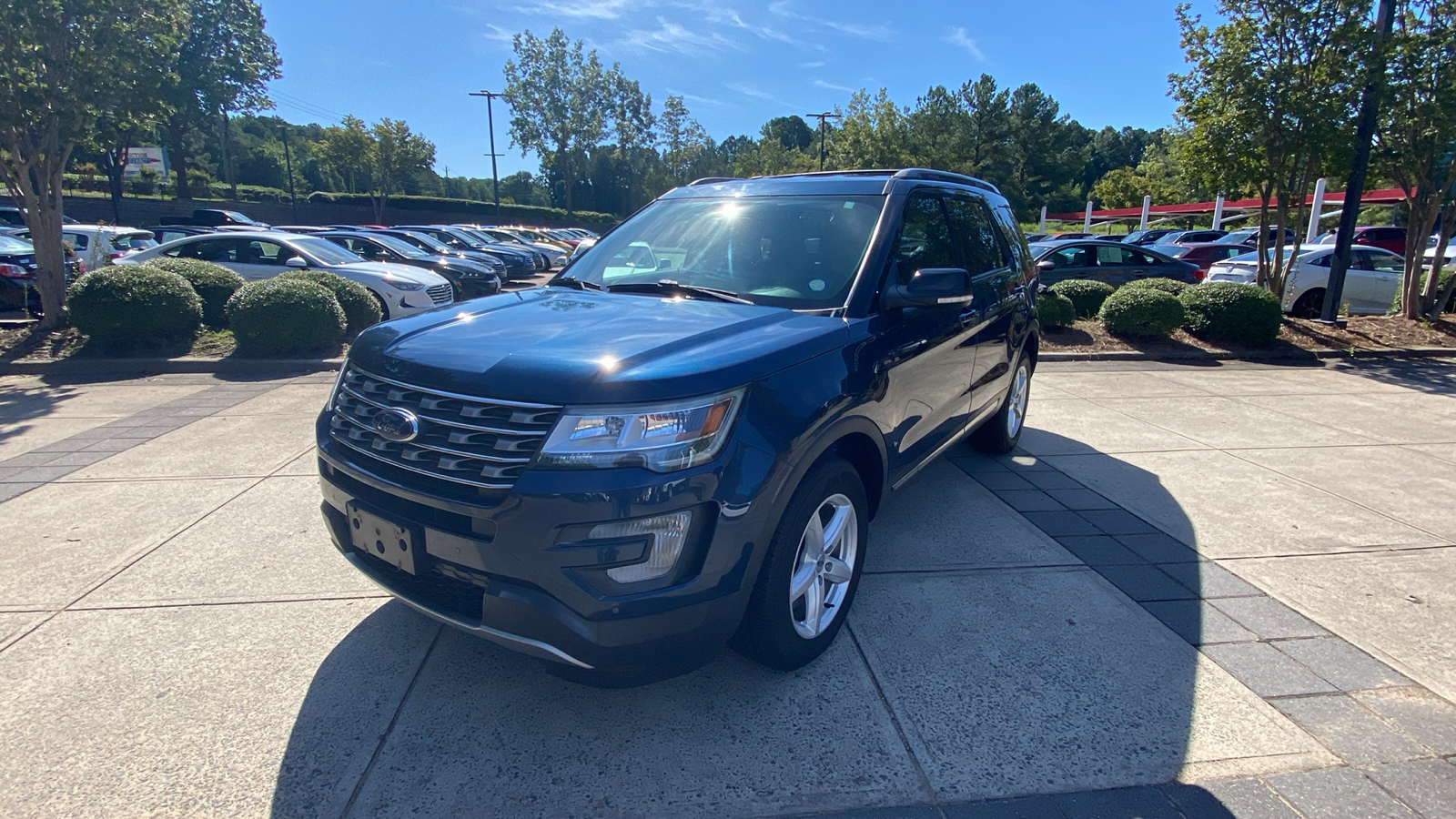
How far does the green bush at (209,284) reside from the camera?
984cm

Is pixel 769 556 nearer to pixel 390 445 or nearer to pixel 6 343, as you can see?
pixel 390 445

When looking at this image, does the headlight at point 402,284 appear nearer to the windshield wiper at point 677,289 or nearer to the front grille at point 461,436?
the windshield wiper at point 677,289

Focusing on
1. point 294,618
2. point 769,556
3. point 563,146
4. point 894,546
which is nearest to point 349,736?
point 294,618

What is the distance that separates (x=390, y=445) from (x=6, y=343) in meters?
10.4

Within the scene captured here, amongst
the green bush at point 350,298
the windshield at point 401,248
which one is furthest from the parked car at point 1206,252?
the green bush at point 350,298

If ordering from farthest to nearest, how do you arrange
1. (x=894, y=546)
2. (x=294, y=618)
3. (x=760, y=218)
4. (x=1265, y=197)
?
(x=1265, y=197), (x=894, y=546), (x=760, y=218), (x=294, y=618)

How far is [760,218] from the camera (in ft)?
11.8

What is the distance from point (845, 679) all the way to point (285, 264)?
11.6 metres

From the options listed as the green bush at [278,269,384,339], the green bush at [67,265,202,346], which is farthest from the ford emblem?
the green bush at [67,265,202,346]

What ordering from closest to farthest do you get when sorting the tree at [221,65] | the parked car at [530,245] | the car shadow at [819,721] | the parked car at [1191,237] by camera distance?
the car shadow at [819,721] → the parked car at [1191,237] → the parked car at [530,245] → the tree at [221,65]

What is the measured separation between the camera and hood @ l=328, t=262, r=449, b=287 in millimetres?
11156

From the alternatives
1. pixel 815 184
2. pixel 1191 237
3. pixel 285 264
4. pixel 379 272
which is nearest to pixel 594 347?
pixel 815 184

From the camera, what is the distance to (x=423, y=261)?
14922mm

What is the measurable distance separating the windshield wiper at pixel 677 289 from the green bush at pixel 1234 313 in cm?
987
